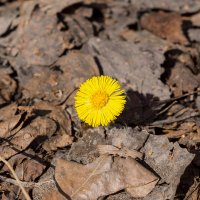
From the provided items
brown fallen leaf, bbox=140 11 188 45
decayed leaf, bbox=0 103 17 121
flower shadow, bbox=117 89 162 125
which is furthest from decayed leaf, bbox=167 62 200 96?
decayed leaf, bbox=0 103 17 121

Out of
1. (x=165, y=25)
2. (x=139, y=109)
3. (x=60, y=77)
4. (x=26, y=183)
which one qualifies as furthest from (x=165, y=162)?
(x=165, y=25)

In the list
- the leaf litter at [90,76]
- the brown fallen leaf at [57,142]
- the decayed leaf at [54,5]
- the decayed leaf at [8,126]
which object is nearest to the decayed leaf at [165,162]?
the leaf litter at [90,76]

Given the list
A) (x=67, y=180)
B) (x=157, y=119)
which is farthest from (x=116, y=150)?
(x=157, y=119)

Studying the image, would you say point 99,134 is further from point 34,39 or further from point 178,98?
point 34,39

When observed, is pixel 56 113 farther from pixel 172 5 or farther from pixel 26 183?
pixel 172 5

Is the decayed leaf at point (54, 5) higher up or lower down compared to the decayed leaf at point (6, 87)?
higher up

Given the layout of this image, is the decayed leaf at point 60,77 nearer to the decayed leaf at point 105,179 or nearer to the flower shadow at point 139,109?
the flower shadow at point 139,109

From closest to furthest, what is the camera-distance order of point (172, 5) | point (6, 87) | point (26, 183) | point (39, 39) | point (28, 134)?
point (26, 183) → point (28, 134) → point (6, 87) → point (39, 39) → point (172, 5)
